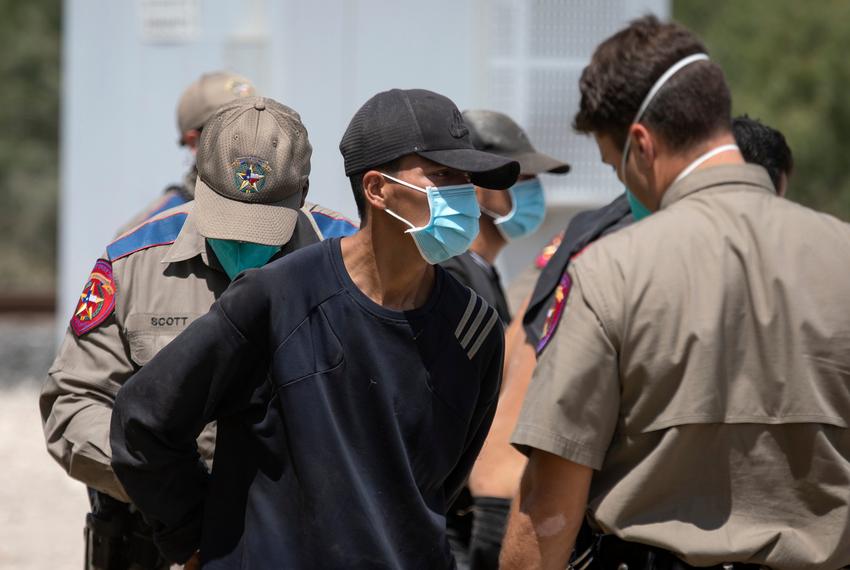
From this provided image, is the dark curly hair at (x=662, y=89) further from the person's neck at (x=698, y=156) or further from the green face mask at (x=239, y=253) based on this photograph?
the green face mask at (x=239, y=253)

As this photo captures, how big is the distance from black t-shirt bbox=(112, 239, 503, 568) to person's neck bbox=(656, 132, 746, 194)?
518 millimetres

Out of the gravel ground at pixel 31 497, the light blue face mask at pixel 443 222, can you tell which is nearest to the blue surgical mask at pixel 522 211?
the light blue face mask at pixel 443 222

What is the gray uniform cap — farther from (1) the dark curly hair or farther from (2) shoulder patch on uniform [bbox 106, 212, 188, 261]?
(1) the dark curly hair

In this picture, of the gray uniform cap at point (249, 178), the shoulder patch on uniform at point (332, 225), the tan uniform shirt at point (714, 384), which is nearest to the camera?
the tan uniform shirt at point (714, 384)

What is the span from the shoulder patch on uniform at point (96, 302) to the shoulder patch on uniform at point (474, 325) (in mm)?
916

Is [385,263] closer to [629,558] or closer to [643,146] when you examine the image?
[643,146]

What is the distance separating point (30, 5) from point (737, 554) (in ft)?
95.3

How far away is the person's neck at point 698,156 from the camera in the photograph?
2.42 m

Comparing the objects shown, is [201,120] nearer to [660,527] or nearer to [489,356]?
[489,356]

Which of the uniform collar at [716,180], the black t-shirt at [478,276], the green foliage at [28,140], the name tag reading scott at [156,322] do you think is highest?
the uniform collar at [716,180]

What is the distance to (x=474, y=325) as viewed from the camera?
8.28 feet

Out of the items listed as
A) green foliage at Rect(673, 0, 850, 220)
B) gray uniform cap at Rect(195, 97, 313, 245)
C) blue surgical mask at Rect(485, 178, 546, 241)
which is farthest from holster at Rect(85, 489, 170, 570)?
green foliage at Rect(673, 0, 850, 220)

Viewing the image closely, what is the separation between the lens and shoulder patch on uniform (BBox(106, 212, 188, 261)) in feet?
9.73

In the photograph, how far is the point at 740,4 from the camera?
910 inches
